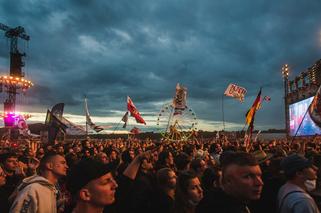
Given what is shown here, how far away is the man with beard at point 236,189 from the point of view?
114 inches

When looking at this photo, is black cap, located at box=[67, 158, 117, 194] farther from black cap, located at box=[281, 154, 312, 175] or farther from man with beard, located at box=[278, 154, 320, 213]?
black cap, located at box=[281, 154, 312, 175]

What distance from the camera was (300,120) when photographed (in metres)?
39.5

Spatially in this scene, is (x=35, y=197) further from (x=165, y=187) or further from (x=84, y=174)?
(x=165, y=187)

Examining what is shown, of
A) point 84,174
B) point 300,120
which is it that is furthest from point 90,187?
point 300,120

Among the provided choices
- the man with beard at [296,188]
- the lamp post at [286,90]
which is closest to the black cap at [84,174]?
the man with beard at [296,188]

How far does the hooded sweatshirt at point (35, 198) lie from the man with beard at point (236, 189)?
1.73 metres

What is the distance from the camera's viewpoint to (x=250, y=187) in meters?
2.97

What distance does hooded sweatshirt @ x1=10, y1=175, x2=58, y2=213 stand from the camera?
3625 mm

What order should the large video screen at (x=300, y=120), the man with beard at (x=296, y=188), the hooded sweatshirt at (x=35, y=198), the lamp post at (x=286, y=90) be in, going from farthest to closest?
the lamp post at (x=286, y=90) → the large video screen at (x=300, y=120) → the hooded sweatshirt at (x=35, y=198) → the man with beard at (x=296, y=188)

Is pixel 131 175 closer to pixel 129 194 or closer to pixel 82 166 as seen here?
pixel 129 194

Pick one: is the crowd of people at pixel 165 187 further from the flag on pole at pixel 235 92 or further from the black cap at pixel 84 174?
the flag on pole at pixel 235 92

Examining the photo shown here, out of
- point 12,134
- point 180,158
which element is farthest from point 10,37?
point 180,158

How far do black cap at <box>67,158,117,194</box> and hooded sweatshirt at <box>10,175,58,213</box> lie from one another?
101 centimetres

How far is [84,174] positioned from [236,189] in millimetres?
1293
